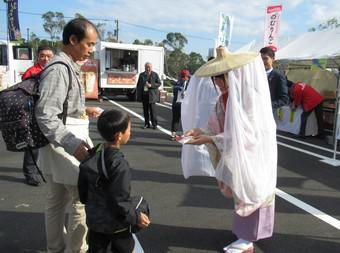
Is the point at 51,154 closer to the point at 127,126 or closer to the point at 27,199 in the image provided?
the point at 127,126

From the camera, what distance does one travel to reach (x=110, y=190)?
221 cm

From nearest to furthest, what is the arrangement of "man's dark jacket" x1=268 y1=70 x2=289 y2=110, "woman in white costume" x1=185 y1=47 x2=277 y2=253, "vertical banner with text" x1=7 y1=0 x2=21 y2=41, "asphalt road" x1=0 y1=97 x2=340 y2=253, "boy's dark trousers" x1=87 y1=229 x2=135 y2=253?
"boy's dark trousers" x1=87 y1=229 x2=135 y2=253 < "woman in white costume" x1=185 y1=47 x2=277 y2=253 < "asphalt road" x1=0 y1=97 x2=340 y2=253 < "man's dark jacket" x1=268 y1=70 x2=289 y2=110 < "vertical banner with text" x1=7 y1=0 x2=21 y2=41

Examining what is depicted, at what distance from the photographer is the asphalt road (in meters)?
3.50

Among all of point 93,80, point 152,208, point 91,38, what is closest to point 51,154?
point 91,38

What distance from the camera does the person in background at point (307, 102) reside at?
31.4 ft

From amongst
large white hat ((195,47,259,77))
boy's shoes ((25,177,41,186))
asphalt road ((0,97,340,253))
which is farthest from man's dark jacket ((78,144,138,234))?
boy's shoes ((25,177,41,186))

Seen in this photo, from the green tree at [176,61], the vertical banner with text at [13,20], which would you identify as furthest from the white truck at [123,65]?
the green tree at [176,61]

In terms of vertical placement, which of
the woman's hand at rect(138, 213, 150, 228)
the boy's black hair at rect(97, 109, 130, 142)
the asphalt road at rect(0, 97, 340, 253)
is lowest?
the asphalt road at rect(0, 97, 340, 253)

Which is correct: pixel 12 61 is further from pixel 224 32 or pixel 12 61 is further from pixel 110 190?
pixel 110 190

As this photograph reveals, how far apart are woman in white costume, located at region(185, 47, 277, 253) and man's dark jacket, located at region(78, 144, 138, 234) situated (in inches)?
29.5

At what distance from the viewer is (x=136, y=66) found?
60.5 feet

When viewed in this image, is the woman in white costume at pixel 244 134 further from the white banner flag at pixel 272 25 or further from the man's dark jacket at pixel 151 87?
the white banner flag at pixel 272 25

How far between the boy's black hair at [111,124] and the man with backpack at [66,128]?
0.21 meters

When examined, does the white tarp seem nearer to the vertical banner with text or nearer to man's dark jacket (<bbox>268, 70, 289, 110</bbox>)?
man's dark jacket (<bbox>268, 70, 289, 110</bbox>)
